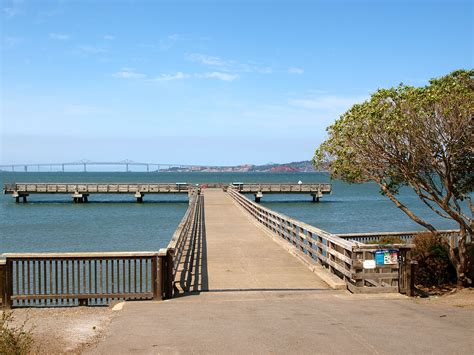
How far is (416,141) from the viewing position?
1401 centimetres

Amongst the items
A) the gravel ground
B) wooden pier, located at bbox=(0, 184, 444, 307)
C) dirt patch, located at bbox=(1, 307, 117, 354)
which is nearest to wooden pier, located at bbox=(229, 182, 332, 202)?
wooden pier, located at bbox=(0, 184, 444, 307)

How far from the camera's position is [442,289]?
579 inches

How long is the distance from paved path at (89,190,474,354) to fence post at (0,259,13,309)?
7.20 feet

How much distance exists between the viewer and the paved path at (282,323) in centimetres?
741

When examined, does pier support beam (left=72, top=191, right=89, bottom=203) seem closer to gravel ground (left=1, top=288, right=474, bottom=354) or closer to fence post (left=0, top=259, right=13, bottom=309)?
fence post (left=0, top=259, right=13, bottom=309)

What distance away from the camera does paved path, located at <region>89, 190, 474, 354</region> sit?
292 inches

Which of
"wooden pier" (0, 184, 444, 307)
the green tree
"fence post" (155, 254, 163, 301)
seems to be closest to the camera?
"wooden pier" (0, 184, 444, 307)

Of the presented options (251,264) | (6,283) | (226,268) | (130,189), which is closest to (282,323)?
(6,283)

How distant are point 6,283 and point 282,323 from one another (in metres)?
5.29

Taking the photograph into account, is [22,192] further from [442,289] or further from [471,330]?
[471,330]

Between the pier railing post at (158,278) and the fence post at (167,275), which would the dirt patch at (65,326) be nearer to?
the pier railing post at (158,278)

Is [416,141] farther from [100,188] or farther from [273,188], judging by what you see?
[100,188]

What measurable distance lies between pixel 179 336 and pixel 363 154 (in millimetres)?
9393

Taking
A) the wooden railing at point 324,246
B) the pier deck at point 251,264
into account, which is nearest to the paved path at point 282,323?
the pier deck at point 251,264
